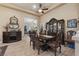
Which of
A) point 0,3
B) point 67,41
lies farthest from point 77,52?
point 0,3

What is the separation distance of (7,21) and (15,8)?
1.03ft

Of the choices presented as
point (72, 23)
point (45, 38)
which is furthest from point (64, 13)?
point (45, 38)

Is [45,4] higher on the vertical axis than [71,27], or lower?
higher

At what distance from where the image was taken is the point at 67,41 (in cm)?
204

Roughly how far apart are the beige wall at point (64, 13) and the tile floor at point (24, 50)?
462 millimetres

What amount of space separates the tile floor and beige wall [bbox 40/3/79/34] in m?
0.46

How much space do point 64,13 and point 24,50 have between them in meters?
1.12

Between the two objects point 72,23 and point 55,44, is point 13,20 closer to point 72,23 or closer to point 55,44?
point 55,44

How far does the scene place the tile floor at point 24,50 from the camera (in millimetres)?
2018

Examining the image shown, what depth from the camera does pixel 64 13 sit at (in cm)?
204

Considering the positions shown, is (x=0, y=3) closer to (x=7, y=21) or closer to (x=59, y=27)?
(x=7, y=21)

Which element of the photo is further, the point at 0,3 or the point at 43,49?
the point at 43,49

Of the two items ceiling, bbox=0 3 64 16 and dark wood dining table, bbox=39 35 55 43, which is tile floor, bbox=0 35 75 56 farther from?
ceiling, bbox=0 3 64 16

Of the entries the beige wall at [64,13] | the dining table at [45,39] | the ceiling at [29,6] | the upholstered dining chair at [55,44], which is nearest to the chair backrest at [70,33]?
the beige wall at [64,13]
